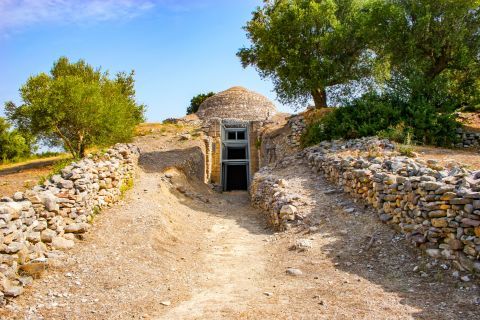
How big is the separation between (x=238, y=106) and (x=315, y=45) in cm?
1439

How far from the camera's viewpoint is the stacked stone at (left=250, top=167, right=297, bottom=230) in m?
11.8

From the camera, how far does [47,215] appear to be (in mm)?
8750

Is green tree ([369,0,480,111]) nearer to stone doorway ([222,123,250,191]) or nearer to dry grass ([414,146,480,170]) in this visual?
dry grass ([414,146,480,170])

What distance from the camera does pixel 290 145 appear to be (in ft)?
69.5

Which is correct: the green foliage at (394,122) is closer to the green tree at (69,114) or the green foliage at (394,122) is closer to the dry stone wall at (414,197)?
the dry stone wall at (414,197)

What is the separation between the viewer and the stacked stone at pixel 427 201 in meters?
6.73

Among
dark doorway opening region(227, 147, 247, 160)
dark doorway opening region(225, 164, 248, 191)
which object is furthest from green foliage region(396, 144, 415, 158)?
dark doorway opening region(225, 164, 248, 191)

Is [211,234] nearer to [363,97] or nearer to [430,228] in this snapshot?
[430,228]

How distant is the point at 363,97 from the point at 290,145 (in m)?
4.91

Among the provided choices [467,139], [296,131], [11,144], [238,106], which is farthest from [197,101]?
[467,139]

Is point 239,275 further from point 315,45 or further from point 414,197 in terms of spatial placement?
point 315,45

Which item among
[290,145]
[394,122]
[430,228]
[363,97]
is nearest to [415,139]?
[394,122]

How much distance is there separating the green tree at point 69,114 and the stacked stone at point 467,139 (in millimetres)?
16704

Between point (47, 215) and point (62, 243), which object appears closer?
point (62, 243)
